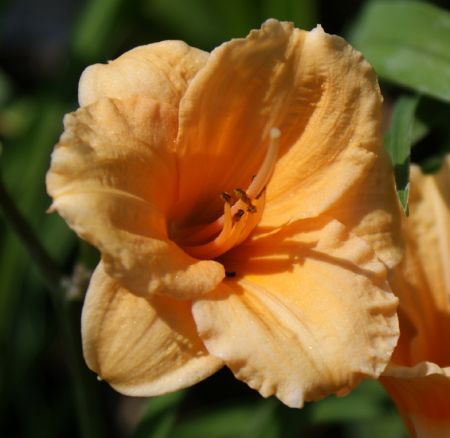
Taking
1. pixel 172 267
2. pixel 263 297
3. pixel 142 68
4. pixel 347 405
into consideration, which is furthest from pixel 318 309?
pixel 347 405

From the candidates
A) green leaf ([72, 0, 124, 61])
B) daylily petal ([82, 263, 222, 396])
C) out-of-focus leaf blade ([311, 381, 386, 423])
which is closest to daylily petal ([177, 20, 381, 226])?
daylily petal ([82, 263, 222, 396])

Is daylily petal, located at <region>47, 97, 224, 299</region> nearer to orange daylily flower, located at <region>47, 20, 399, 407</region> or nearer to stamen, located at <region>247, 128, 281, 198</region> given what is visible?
orange daylily flower, located at <region>47, 20, 399, 407</region>

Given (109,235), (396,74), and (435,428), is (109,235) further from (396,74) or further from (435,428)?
(396,74)

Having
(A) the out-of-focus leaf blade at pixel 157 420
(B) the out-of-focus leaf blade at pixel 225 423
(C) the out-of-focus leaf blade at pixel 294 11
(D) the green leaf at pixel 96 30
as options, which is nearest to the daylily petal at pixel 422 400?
(A) the out-of-focus leaf blade at pixel 157 420

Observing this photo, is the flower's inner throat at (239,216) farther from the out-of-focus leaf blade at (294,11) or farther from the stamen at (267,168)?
the out-of-focus leaf blade at (294,11)

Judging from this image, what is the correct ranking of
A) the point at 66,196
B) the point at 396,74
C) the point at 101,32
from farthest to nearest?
1. the point at 101,32
2. the point at 396,74
3. the point at 66,196

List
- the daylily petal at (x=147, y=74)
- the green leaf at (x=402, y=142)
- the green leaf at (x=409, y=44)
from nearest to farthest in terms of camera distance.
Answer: the daylily petal at (x=147, y=74), the green leaf at (x=402, y=142), the green leaf at (x=409, y=44)

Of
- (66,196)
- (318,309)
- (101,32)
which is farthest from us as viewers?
(101,32)
